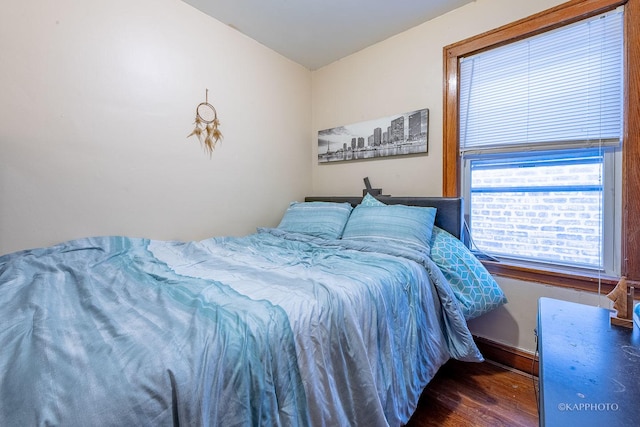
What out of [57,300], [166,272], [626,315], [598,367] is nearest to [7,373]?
[57,300]

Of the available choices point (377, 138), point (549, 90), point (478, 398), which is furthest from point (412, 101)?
point (478, 398)

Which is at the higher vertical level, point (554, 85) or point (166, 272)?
point (554, 85)

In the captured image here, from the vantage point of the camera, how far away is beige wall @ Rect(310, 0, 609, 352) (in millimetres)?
1810

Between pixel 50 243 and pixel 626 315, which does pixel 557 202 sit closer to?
pixel 626 315

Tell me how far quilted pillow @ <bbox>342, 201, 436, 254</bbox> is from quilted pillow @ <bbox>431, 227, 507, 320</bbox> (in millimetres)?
109

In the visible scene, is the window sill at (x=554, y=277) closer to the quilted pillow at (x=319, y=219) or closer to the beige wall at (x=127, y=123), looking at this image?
the quilted pillow at (x=319, y=219)

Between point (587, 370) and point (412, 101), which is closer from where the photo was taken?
point (587, 370)

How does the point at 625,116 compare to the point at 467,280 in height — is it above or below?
above

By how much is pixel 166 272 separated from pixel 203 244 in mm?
633

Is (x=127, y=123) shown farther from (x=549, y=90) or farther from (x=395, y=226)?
(x=549, y=90)

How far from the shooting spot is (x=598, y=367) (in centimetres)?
65

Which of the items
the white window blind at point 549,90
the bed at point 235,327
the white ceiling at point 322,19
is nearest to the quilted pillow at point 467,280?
the bed at point 235,327

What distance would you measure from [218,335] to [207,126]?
76.6 inches

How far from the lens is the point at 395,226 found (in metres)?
1.83
